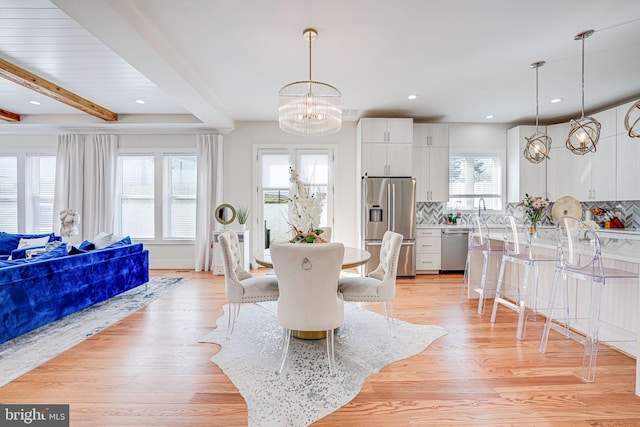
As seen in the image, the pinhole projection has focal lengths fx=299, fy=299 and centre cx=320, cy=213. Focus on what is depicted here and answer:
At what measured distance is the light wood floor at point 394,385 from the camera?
171 cm

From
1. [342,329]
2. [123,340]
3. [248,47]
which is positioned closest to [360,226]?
[342,329]

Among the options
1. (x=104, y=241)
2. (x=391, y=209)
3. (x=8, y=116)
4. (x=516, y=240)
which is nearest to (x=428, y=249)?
(x=391, y=209)

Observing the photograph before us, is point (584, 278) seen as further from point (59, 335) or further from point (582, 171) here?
point (59, 335)

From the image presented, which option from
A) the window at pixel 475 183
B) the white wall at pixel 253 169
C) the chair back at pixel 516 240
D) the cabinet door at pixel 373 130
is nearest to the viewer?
the chair back at pixel 516 240

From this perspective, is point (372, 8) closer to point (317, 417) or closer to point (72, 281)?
point (317, 417)

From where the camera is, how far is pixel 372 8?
243 centimetres

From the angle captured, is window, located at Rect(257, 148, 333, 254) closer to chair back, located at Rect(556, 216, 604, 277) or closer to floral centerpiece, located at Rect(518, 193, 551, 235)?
floral centerpiece, located at Rect(518, 193, 551, 235)

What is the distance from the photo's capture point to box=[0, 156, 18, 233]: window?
5711mm

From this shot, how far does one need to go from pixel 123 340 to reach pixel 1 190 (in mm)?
5523

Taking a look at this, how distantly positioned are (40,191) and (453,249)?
7.86 metres

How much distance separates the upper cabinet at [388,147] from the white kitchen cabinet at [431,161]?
0.40 meters

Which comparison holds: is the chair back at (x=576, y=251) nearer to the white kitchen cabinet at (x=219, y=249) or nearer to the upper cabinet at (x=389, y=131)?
the upper cabinet at (x=389, y=131)

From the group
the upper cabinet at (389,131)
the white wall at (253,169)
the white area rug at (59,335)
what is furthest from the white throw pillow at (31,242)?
the upper cabinet at (389,131)

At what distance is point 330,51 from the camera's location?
10.2 ft
